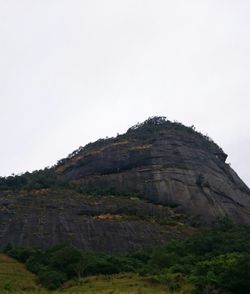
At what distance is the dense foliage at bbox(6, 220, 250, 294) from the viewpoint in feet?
116

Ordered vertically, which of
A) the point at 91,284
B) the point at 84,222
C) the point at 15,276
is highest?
the point at 84,222

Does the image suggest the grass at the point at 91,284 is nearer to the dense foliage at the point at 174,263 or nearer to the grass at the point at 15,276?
the grass at the point at 15,276

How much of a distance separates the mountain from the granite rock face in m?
0.13

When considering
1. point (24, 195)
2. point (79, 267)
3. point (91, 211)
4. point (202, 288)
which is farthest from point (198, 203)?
point (202, 288)

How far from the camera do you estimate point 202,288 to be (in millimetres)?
33750

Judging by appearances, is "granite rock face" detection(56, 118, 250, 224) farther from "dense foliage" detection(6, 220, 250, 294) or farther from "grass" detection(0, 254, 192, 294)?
"grass" detection(0, 254, 192, 294)

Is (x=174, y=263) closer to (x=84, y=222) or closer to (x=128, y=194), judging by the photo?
(x=84, y=222)

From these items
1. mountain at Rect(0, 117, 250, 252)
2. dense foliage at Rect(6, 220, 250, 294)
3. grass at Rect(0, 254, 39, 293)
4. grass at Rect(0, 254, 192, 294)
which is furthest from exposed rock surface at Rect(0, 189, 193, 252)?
grass at Rect(0, 254, 192, 294)

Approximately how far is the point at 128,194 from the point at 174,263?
1159 inches

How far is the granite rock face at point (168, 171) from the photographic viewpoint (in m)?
73.7

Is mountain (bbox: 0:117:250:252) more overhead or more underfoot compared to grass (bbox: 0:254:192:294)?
more overhead

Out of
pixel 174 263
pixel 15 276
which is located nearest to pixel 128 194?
pixel 174 263

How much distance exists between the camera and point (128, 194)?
7438cm

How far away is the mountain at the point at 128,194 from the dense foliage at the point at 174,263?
209 inches
